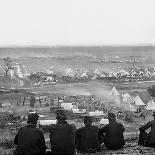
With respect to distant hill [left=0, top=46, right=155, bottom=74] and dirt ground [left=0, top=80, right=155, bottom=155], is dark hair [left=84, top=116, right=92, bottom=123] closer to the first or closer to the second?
dirt ground [left=0, top=80, right=155, bottom=155]

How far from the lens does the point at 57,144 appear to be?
9.26m

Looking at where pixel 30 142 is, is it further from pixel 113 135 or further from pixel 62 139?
pixel 113 135

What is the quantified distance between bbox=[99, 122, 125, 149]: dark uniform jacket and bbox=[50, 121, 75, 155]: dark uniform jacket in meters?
1.61

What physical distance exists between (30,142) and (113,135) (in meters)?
2.86

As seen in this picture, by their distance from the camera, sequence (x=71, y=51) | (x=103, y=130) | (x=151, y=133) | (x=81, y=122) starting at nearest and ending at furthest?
(x=151, y=133) < (x=103, y=130) < (x=81, y=122) < (x=71, y=51)

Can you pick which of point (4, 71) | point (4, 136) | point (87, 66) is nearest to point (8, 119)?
point (4, 136)

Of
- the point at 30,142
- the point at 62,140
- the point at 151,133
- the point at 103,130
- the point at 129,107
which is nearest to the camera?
the point at 30,142

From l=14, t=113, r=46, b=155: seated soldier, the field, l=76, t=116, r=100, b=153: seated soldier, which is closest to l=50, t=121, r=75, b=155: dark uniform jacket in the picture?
l=14, t=113, r=46, b=155: seated soldier

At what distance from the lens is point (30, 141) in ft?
28.6

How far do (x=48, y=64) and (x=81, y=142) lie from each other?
241ft

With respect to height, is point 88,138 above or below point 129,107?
above

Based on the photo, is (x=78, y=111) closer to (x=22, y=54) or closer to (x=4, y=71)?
(x=4, y=71)

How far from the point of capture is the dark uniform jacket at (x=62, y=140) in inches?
364

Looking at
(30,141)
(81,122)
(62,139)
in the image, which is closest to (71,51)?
(81,122)
